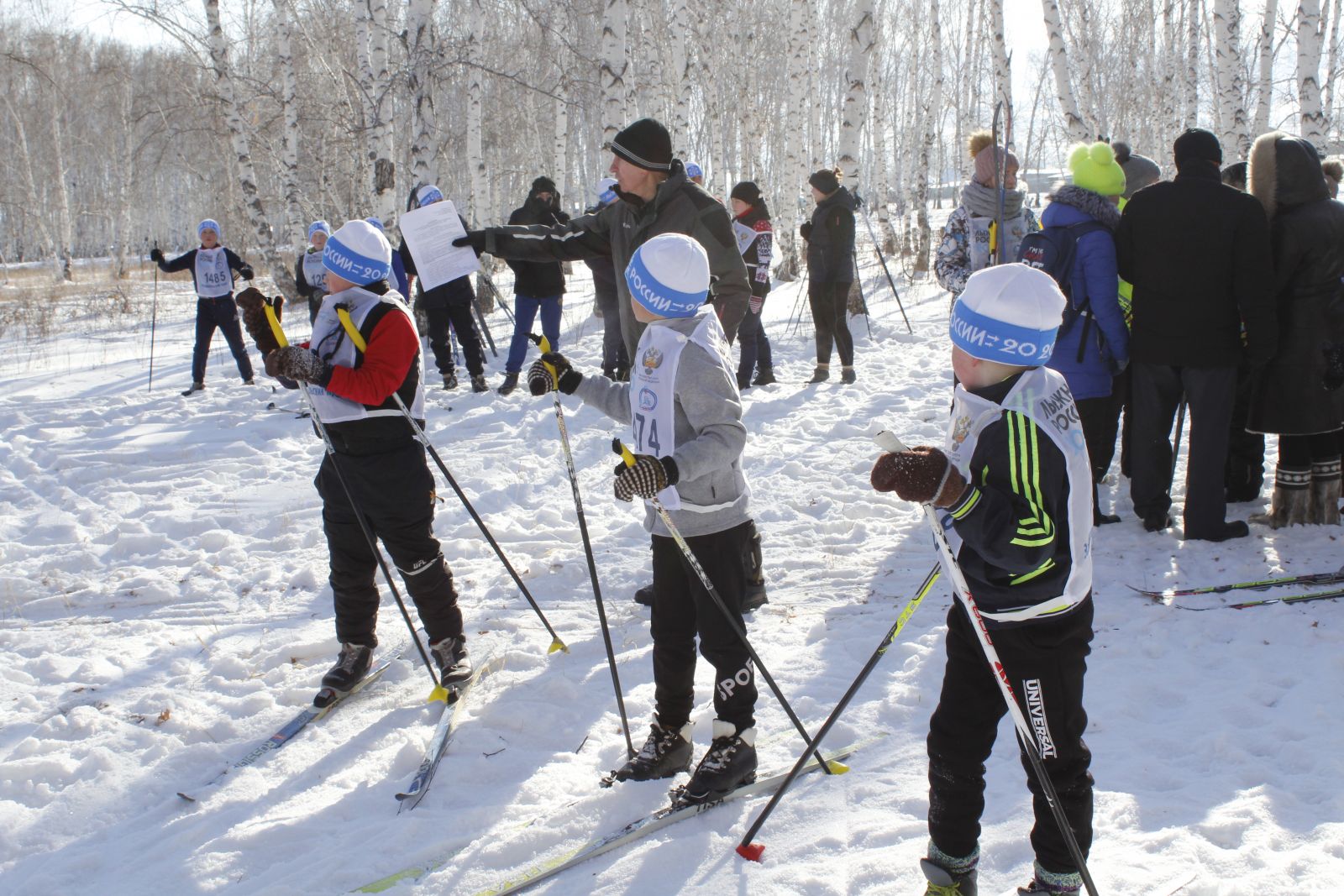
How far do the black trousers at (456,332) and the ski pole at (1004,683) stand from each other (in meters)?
7.78

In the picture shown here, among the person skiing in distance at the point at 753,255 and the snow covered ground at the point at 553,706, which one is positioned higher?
the person skiing in distance at the point at 753,255

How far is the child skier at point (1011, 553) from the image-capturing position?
6.96ft

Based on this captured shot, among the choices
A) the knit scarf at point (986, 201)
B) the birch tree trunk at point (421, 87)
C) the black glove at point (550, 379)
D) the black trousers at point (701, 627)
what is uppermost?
the birch tree trunk at point (421, 87)

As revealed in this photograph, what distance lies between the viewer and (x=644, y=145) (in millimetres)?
4102

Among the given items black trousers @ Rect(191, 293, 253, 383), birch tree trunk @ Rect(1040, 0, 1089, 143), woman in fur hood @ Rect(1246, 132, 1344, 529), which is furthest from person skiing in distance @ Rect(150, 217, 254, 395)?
birch tree trunk @ Rect(1040, 0, 1089, 143)

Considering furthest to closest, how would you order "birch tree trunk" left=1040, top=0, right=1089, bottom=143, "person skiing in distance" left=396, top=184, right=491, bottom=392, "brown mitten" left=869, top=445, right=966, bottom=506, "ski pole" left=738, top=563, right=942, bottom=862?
1. "birch tree trunk" left=1040, top=0, right=1089, bottom=143
2. "person skiing in distance" left=396, top=184, right=491, bottom=392
3. "ski pole" left=738, top=563, right=942, bottom=862
4. "brown mitten" left=869, top=445, right=966, bottom=506

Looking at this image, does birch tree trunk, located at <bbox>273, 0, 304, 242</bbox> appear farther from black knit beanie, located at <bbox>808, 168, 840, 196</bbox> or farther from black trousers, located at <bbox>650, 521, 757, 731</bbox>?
black trousers, located at <bbox>650, 521, 757, 731</bbox>

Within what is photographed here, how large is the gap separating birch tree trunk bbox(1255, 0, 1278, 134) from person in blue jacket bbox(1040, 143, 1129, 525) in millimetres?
12575

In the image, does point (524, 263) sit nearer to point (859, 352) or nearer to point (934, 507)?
point (859, 352)

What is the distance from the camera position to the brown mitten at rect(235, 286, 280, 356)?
12.6ft

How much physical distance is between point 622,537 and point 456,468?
2005mm

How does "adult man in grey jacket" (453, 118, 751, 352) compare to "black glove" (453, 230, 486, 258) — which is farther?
"black glove" (453, 230, 486, 258)

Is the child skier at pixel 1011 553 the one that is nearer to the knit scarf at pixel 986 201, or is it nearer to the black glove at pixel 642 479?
the black glove at pixel 642 479

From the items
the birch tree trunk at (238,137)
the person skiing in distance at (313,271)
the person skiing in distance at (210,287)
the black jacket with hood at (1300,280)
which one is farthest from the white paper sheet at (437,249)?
the birch tree trunk at (238,137)
